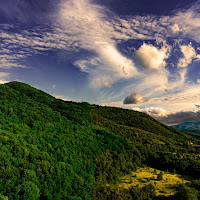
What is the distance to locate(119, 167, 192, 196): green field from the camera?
1905cm

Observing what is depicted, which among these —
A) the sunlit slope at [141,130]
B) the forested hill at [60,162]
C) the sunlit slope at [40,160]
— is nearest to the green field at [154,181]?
the forested hill at [60,162]

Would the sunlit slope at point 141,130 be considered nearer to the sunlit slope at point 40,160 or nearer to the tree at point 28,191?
the sunlit slope at point 40,160

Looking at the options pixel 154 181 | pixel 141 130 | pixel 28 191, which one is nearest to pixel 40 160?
pixel 28 191

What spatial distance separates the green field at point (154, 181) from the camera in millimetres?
19053

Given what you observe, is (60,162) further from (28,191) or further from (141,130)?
(141,130)

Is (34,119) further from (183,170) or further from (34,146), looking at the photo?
(183,170)

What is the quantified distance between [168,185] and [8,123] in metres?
24.2

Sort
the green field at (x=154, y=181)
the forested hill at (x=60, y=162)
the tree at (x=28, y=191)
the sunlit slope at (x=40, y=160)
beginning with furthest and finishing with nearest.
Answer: the green field at (x=154, y=181)
the forested hill at (x=60, y=162)
the sunlit slope at (x=40, y=160)
the tree at (x=28, y=191)

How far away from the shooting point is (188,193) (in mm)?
15172

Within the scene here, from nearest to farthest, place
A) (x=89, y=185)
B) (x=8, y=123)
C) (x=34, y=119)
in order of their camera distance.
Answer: (x=89, y=185) → (x=8, y=123) → (x=34, y=119)

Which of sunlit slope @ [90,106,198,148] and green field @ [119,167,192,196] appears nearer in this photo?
green field @ [119,167,192,196]

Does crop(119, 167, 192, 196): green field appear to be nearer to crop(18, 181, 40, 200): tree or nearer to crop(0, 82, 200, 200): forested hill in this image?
crop(0, 82, 200, 200): forested hill

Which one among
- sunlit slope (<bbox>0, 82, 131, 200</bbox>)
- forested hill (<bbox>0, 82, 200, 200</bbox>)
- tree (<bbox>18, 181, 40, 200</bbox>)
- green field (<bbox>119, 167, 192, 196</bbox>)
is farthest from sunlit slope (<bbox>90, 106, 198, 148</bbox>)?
tree (<bbox>18, 181, 40, 200</bbox>)

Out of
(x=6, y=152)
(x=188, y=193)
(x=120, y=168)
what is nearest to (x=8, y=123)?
(x=6, y=152)
